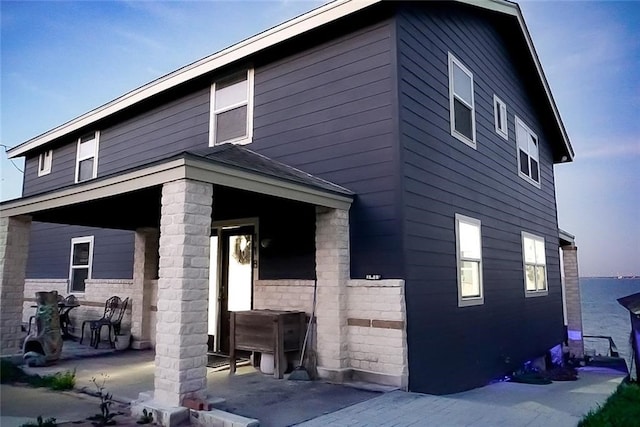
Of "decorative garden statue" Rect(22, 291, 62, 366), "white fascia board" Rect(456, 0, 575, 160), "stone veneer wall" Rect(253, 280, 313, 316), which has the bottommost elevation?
"decorative garden statue" Rect(22, 291, 62, 366)

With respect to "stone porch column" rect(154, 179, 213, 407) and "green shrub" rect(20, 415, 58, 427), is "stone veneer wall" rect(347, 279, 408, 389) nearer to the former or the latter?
"stone porch column" rect(154, 179, 213, 407)

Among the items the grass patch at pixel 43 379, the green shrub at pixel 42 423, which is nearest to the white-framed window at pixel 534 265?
the grass patch at pixel 43 379

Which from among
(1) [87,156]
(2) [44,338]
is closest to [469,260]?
(2) [44,338]

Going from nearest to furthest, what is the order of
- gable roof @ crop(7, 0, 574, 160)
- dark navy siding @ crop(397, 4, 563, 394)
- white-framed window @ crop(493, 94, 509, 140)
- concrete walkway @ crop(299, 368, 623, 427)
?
concrete walkway @ crop(299, 368, 623, 427), dark navy siding @ crop(397, 4, 563, 394), gable roof @ crop(7, 0, 574, 160), white-framed window @ crop(493, 94, 509, 140)

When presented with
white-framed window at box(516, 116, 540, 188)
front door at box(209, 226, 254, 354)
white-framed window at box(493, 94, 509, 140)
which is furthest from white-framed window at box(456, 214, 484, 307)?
white-framed window at box(516, 116, 540, 188)

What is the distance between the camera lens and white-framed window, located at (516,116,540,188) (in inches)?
421

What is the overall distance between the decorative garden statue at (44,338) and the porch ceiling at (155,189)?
4.45 feet

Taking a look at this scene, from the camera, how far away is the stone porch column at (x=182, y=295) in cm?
411

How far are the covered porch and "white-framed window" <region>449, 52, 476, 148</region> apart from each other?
2680 mm

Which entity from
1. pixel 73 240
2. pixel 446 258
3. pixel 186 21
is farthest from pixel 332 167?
pixel 73 240

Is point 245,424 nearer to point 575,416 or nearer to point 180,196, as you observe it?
point 180,196

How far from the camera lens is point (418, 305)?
5852 mm

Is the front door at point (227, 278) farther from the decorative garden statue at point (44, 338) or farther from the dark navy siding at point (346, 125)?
the decorative garden statue at point (44, 338)

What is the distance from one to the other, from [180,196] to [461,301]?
4.72m
